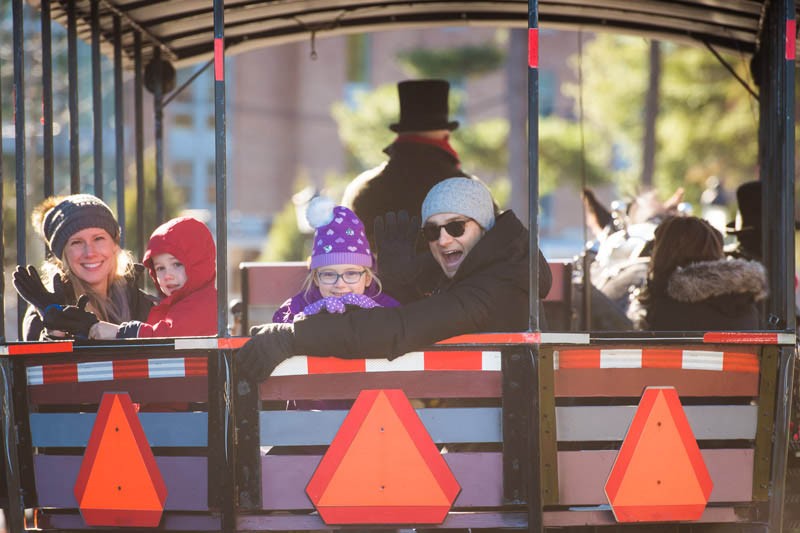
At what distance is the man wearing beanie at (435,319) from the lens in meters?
4.20

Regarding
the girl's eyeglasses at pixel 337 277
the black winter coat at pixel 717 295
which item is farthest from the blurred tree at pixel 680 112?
the girl's eyeglasses at pixel 337 277

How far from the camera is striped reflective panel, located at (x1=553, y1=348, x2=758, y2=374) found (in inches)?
169

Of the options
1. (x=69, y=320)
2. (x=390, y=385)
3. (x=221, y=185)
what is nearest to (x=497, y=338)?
(x=390, y=385)

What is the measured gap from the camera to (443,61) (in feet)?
99.8

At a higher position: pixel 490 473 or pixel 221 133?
pixel 221 133

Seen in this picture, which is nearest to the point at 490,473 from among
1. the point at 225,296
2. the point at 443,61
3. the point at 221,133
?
the point at 225,296

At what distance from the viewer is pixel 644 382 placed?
434 cm

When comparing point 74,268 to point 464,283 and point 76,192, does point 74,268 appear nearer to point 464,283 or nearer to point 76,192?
point 76,192

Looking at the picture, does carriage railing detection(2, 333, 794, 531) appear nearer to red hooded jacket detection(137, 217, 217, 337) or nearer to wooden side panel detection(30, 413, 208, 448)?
wooden side panel detection(30, 413, 208, 448)

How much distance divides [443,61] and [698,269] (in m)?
25.5

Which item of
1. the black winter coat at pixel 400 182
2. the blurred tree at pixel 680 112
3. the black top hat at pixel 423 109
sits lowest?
the black winter coat at pixel 400 182

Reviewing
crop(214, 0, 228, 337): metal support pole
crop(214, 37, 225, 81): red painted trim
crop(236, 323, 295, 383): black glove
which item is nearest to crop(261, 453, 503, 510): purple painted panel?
crop(236, 323, 295, 383): black glove

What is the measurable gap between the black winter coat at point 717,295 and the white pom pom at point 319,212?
188 cm

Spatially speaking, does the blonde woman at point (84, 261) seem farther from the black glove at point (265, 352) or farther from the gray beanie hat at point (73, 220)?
the black glove at point (265, 352)
